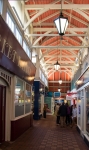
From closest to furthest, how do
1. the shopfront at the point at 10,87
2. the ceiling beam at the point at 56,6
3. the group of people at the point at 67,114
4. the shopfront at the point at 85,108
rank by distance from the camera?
the shopfront at the point at 10,87, the shopfront at the point at 85,108, the ceiling beam at the point at 56,6, the group of people at the point at 67,114

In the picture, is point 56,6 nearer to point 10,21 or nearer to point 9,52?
point 10,21


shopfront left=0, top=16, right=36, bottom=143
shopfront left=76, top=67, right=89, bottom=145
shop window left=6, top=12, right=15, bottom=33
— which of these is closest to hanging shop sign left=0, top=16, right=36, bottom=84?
shopfront left=0, top=16, right=36, bottom=143

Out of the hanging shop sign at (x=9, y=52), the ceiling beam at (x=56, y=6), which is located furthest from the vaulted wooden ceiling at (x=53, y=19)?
the hanging shop sign at (x=9, y=52)

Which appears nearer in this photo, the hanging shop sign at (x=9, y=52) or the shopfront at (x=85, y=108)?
the hanging shop sign at (x=9, y=52)

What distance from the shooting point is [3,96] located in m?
8.05

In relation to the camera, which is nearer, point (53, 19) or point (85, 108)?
point (85, 108)

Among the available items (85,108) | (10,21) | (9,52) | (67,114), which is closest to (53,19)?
(10,21)

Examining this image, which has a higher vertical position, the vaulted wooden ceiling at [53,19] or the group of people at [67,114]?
the vaulted wooden ceiling at [53,19]

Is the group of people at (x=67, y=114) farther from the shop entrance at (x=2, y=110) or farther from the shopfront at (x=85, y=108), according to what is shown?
the shop entrance at (x=2, y=110)

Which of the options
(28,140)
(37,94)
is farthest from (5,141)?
(37,94)

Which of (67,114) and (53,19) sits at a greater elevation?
(53,19)

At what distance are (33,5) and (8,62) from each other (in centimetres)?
503

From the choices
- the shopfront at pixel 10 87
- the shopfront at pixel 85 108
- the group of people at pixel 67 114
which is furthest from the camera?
the group of people at pixel 67 114

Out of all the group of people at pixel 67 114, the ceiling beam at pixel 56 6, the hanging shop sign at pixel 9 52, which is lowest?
the group of people at pixel 67 114
